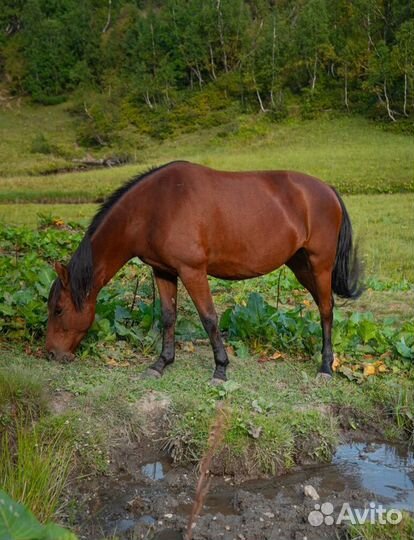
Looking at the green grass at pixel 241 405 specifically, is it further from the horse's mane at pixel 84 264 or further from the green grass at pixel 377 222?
the green grass at pixel 377 222

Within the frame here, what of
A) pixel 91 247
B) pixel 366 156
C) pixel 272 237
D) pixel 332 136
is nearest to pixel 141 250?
pixel 91 247

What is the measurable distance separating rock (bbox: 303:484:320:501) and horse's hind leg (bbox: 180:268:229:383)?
1799 mm

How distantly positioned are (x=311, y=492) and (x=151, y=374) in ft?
7.79

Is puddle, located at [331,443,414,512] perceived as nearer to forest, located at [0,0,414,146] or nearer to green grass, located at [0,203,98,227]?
green grass, located at [0,203,98,227]

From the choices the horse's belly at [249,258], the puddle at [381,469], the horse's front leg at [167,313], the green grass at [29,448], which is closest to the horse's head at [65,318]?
Result: the green grass at [29,448]

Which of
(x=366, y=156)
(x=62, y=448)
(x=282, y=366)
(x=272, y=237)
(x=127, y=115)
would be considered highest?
(x=272, y=237)

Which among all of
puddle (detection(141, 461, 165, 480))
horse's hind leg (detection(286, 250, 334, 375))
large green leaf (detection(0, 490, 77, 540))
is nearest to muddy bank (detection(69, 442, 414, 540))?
puddle (detection(141, 461, 165, 480))

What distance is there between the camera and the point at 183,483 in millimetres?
5957

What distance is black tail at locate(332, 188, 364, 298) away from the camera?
7.89 metres

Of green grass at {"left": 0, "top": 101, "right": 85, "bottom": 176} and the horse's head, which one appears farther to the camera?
green grass at {"left": 0, "top": 101, "right": 85, "bottom": 176}

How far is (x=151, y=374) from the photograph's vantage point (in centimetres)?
743

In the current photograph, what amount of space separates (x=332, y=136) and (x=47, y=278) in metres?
38.5

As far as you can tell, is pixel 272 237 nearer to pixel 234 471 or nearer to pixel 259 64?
pixel 234 471

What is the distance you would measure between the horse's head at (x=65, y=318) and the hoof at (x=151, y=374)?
0.77 m
